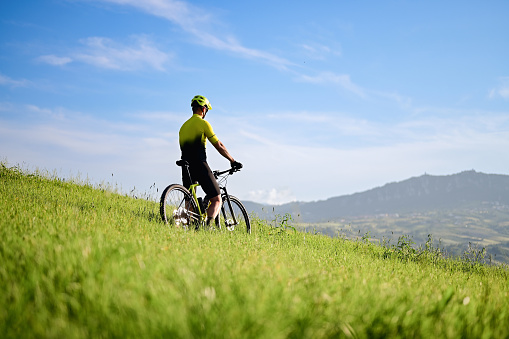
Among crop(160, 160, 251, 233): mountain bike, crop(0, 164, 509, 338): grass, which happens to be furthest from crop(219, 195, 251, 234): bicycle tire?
crop(0, 164, 509, 338): grass

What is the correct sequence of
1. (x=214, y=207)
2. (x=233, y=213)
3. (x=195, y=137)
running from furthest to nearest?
(x=233, y=213) < (x=214, y=207) < (x=195, y=137)

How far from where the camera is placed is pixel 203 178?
8.27 m

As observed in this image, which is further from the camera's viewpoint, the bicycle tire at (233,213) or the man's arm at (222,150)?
the bicycle tire at (233,213)

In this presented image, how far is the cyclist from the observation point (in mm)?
7934

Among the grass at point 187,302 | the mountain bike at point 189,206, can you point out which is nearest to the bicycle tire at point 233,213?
the mountain bike at point 189,206

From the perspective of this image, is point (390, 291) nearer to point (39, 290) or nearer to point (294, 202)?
point (39, 290)

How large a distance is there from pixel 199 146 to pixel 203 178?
2.53 ft

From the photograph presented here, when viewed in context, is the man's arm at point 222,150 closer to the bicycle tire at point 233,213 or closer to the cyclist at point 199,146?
the cyclist at point 199,146

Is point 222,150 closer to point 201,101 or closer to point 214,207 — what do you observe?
point 201,101

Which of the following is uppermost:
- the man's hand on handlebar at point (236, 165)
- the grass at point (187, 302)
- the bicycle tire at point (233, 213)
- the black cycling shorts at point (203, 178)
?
the man's hand on handlebar at point (236, 165)

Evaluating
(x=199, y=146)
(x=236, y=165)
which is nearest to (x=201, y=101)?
(x=199, y=146)

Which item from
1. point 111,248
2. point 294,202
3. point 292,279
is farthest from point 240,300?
point 294,202

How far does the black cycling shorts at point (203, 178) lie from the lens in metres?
8.16

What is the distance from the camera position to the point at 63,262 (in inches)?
123
